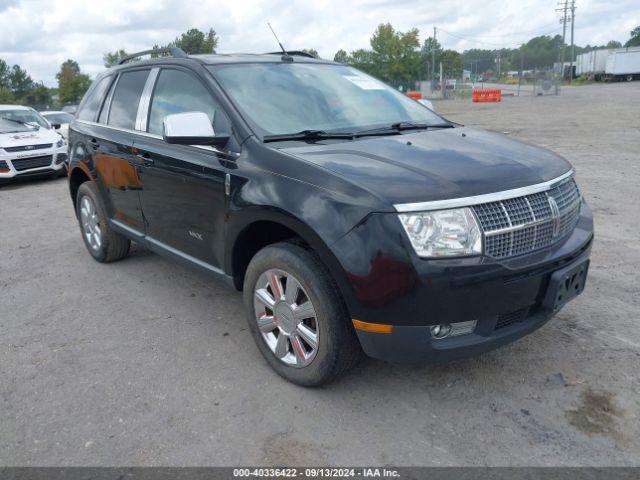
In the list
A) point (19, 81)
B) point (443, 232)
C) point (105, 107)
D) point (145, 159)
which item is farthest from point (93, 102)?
point (19, 81)

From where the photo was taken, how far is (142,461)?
2.59 m

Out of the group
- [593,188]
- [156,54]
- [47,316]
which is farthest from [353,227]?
[593,188]

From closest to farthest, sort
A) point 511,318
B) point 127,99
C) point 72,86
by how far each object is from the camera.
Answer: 1. point 511,318
2. point 127,99
3. point 72,86

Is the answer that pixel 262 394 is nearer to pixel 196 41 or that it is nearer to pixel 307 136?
pixel 307 136

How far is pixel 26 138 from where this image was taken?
11.1 meters

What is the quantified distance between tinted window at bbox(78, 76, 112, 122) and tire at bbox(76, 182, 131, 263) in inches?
25.4

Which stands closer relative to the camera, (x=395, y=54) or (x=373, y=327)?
(x=373, y=327)

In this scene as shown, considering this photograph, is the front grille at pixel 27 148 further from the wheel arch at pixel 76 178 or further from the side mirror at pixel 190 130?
the side mirror at pixel 190 130

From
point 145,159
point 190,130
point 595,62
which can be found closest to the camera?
point 190,130

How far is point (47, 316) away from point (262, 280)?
211 centimetres

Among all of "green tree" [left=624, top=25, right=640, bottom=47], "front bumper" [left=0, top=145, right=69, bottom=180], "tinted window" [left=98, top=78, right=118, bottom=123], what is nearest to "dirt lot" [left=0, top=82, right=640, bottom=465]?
"tinted window" [left=98, top=78, right=118, bottom=123]

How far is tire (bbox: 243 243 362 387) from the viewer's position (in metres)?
2.78

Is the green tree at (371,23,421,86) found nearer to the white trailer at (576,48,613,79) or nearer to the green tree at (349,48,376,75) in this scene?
the green tree at (349,48,376,75)

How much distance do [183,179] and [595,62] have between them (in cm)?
7039
